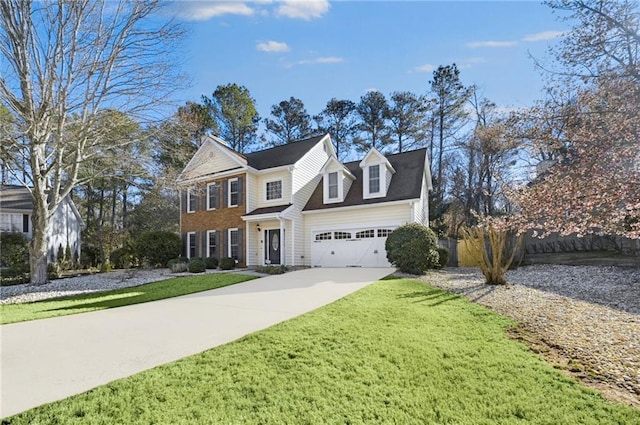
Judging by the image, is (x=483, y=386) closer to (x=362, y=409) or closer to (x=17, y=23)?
(x=362, y=409)

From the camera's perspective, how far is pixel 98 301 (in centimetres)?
871

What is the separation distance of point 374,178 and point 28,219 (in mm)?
24276

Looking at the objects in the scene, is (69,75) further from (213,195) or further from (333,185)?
(333,185)

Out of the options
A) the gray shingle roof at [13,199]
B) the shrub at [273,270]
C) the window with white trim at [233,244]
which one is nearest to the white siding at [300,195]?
the shrub at [273,270]

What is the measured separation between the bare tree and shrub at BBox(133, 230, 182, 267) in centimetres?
668

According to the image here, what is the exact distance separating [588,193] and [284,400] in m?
4.44

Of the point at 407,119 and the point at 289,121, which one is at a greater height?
the point at 289,121

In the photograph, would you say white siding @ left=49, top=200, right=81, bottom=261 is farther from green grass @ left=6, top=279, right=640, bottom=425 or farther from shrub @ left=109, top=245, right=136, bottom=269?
green grass @ left=6, top=279, right=640, bottom=425

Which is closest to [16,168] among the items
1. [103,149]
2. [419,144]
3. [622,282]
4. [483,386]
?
[103,149]

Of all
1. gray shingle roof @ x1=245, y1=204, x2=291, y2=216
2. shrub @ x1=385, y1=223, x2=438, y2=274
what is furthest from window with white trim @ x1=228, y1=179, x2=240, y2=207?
shrub @ x1=385, y1=223, x2=438, y2=274

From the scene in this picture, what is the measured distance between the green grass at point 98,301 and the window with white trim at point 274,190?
7259 millimetres

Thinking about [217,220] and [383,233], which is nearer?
[383,233]

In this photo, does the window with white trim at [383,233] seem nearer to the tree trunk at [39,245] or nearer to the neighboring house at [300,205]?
the neighboring house at [300,205]

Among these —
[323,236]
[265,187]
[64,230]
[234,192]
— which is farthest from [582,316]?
[64,230]
